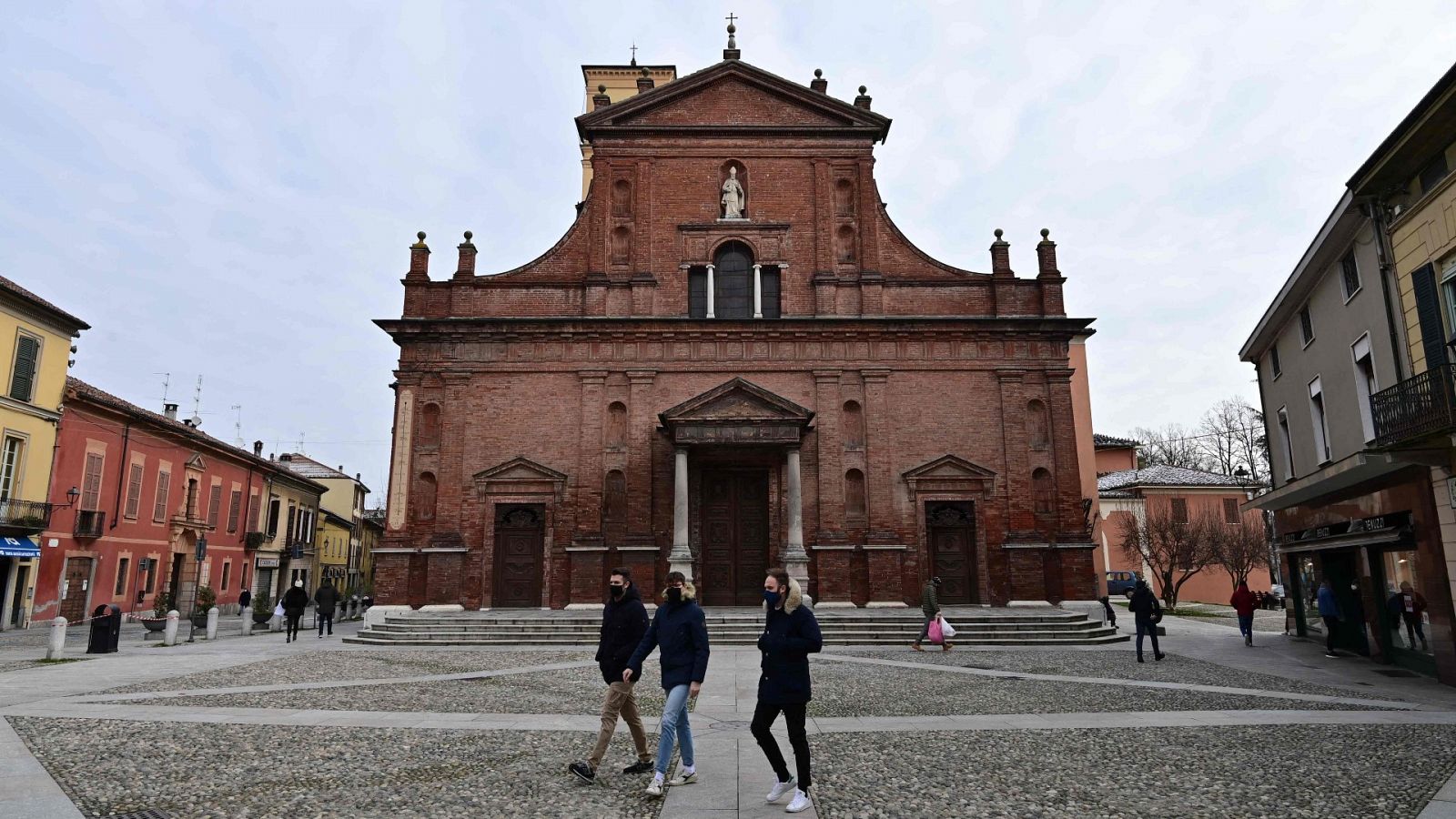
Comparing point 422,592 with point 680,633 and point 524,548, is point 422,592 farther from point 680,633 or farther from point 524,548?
point 680,633

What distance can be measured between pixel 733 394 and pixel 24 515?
20.1 m

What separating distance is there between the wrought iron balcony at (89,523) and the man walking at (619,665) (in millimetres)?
26965

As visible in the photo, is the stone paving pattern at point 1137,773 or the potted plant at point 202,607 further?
the potted plant at point 202,607

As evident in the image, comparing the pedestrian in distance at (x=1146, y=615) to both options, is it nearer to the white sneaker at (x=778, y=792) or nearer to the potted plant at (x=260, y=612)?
the white sneaker at (x=778, y=792)

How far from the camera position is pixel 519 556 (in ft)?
74.5

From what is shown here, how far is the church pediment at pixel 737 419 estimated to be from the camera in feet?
71.4

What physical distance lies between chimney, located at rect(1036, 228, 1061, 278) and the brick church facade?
7 cm

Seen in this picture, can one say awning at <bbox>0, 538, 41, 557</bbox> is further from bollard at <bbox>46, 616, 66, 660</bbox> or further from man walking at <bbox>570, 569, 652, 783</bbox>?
man walking at <bbox>570, 569, 652, 783</bbox>

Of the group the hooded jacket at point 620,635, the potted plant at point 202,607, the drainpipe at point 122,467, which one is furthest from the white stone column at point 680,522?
the drainpipe at point 122,467

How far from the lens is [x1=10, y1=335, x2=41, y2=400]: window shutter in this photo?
23.9m

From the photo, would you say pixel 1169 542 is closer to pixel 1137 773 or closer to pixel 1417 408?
pixel 1417 408

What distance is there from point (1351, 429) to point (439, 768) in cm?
1618

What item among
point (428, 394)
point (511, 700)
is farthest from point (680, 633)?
point (428, 394)

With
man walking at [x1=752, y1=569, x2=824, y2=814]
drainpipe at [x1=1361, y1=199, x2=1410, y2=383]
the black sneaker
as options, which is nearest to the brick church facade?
drainpipe at [x1=1361, y1=199, x2=1410, y2=383]
